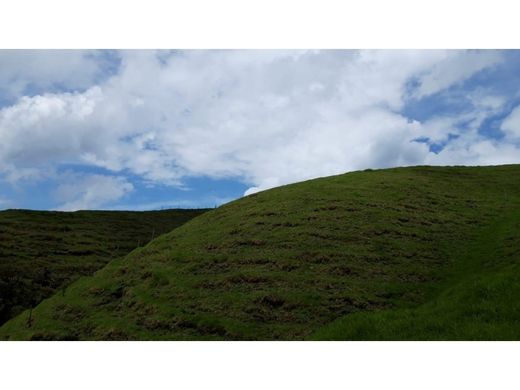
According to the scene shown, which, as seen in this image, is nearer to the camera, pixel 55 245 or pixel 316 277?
pixel 316 277

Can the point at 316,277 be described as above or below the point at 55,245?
below

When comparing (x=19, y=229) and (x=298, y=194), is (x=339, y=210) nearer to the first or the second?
(x=298, y=194)

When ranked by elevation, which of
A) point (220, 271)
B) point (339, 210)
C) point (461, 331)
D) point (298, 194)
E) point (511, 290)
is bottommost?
point (461, 331)

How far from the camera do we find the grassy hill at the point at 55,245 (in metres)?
48.4

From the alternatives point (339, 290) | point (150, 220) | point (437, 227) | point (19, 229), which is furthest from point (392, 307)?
point (150, 220)

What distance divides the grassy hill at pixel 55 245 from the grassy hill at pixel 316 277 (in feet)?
51.0

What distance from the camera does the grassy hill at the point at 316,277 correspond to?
18.4 metres

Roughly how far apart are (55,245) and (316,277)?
52.6 metres

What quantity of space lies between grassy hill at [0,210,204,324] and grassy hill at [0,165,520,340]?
15542 millimetres

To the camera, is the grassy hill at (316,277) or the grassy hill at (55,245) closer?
the grassy hill at (316,277)

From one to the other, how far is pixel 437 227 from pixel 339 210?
339 inches

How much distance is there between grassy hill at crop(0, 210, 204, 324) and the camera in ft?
159

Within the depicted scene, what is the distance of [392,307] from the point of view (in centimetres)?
2389

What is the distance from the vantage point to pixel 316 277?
27594 millimetres
